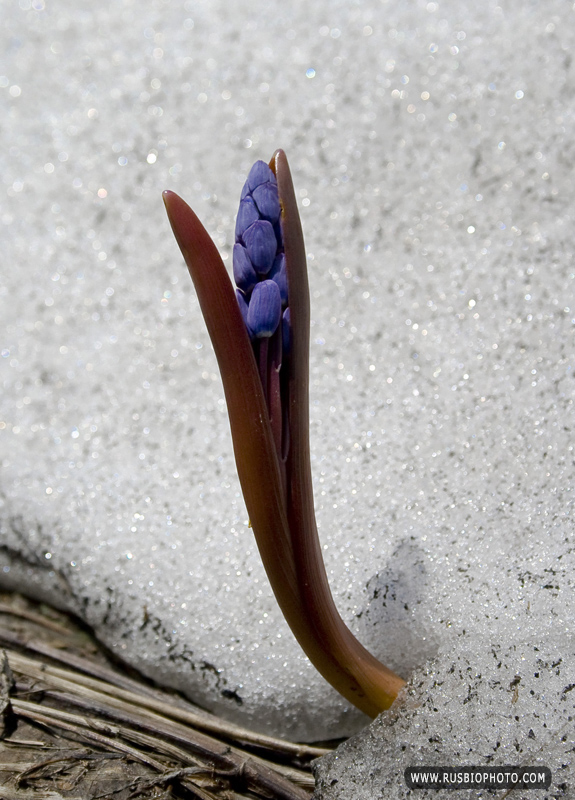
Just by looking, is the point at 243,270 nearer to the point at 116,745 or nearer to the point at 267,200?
the point at 267,200

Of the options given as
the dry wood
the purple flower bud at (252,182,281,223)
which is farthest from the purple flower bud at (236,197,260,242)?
the dry wood

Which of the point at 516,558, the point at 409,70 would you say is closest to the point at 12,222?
the point at 409,70

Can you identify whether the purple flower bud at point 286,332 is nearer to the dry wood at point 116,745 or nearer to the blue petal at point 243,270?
the blue petal at point 243,270

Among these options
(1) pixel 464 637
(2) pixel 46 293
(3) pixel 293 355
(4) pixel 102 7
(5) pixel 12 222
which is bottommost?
(1) pixel 464 637

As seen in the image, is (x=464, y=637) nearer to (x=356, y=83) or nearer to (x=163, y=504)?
(x=163, y=504)

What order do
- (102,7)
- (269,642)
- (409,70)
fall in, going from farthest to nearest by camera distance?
(102,7)
(409,70)
(269,642)

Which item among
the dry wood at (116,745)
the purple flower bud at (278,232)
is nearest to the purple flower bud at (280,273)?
the purple flower bud at (278,232)
